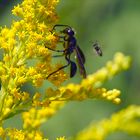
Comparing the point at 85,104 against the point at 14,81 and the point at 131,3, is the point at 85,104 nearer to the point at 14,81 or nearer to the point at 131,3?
the point at 131,3

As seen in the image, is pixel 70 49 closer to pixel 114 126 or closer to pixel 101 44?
pixel 114 126

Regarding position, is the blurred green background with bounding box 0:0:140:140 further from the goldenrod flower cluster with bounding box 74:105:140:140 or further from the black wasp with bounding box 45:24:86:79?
the goldenrod flower cluster with bounding box 74:105:140:140

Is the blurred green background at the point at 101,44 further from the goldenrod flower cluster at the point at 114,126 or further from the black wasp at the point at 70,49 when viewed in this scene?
the goldenrod flower cluster at the point at 114,126

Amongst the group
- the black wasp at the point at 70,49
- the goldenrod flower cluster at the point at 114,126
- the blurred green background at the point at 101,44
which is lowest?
the goldenrod flower cluster at the point at 114,126

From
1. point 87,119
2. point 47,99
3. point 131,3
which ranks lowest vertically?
point 47,99

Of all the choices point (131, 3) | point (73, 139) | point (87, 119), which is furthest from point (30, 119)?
point (131, 3)

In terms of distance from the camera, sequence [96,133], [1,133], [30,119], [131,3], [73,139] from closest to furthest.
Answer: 1. [96,133]
2. [73,139]
3. [30,119]
4. [1,133]
5. [131,3]

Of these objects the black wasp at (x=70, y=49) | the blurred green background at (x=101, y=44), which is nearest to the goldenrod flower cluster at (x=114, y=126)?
the black wasp at (x=70, y=49)
